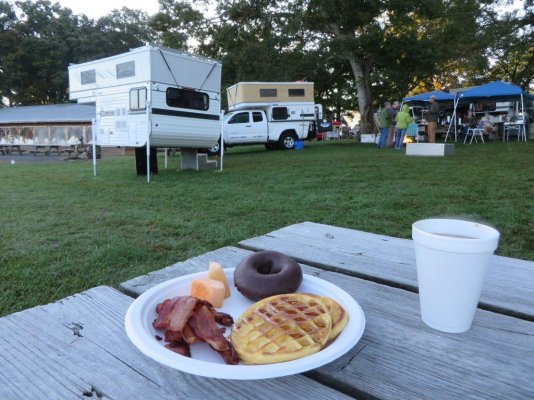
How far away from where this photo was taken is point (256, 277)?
2.89ft

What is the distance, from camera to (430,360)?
0.67m

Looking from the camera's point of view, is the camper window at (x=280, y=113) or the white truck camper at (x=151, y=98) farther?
the camper window at (x=280, y=113)

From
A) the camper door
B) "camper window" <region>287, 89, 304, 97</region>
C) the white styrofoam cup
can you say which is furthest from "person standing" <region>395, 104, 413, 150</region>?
the white styrofoam cup

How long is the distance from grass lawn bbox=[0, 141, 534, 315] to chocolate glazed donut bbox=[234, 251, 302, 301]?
202 cm

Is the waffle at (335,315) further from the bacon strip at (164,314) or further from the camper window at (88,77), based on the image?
the camper window at (88,77)

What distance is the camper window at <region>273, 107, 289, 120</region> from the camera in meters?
17.1

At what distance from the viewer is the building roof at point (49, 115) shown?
2294 centimetres

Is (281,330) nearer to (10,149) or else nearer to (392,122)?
(392,122)

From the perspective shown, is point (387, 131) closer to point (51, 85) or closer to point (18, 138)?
point (18, 138)

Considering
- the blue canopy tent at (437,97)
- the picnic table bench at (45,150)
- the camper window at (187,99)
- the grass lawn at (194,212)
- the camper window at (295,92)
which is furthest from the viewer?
the picnic table bench at (45,150)

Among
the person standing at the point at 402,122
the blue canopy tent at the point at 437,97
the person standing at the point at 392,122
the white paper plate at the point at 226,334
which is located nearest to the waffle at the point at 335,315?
the white paper plate at the point at 226,334

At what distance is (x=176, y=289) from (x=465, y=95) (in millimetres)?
19727

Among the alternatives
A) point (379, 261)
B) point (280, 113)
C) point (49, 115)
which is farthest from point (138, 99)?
point (49, 115)

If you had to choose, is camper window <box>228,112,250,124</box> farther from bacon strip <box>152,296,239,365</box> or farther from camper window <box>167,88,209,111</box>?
bacon strip <box>152,296,239,365</box>
